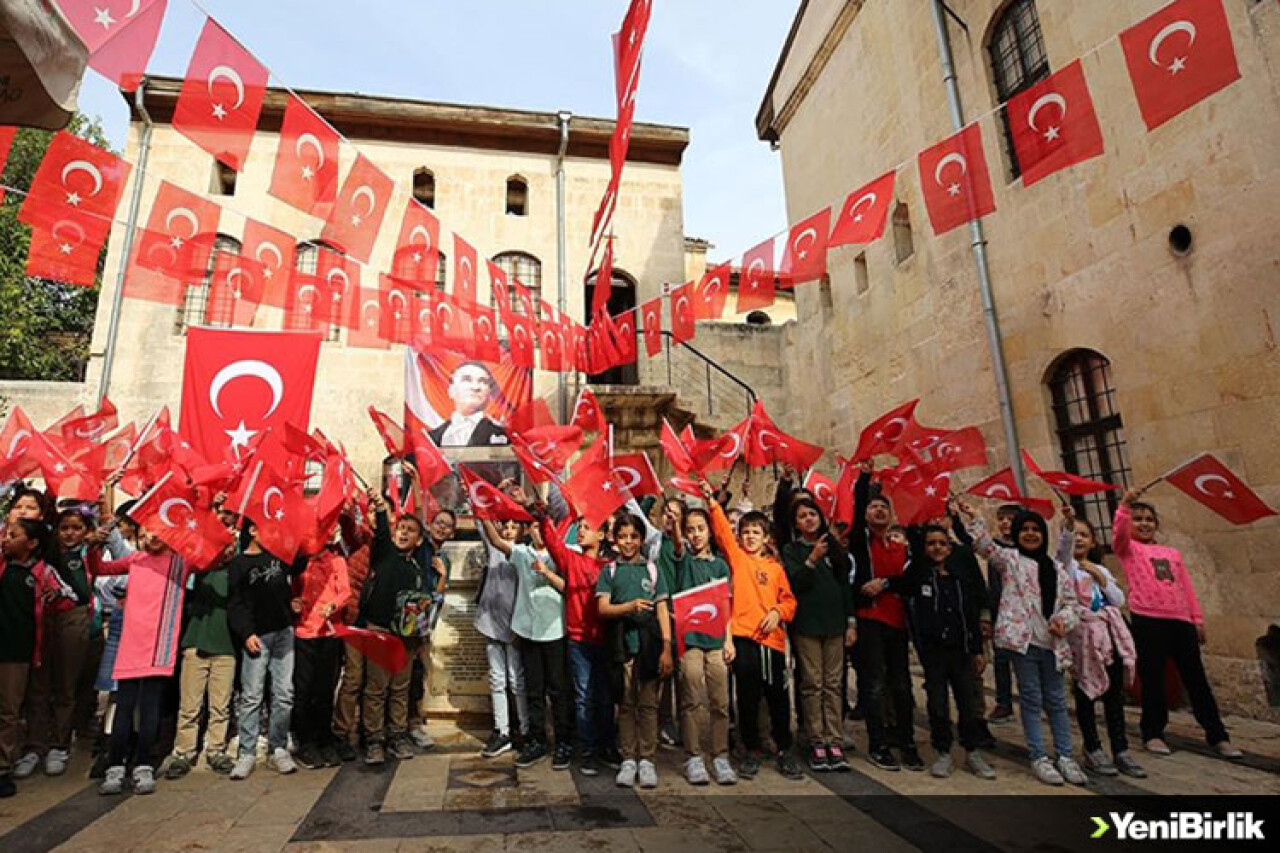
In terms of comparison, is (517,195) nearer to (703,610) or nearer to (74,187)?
(74,187)

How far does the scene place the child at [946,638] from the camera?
A: 4.60 meters

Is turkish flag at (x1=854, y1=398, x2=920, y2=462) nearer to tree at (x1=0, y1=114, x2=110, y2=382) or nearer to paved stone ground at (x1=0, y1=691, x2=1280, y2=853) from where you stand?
paved stone ground at (x1=0, y1=691, x2=1280, y2=853)

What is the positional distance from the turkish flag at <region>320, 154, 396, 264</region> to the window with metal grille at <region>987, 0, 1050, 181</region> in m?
8.02

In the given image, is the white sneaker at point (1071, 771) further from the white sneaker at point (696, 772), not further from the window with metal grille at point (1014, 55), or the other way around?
the window with metal grille at point (1014, 55)

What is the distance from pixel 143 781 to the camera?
4.23 metres

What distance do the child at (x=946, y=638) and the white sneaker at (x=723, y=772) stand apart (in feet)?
4.83

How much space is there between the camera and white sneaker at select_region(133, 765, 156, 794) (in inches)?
166

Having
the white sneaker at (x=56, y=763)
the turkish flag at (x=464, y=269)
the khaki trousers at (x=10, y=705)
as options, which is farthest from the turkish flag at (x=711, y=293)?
the white sneaker at (x=56, y=763)

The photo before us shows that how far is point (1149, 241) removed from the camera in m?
6.80

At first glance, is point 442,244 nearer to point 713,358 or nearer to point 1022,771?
point 713,358

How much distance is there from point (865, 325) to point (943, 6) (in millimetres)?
5117

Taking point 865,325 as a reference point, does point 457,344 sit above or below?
below

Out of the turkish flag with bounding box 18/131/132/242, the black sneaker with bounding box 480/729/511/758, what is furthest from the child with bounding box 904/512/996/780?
the turkish flag with bounding box 18/131/132/242

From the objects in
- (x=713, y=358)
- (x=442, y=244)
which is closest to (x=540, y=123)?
(x=442, y=244)
